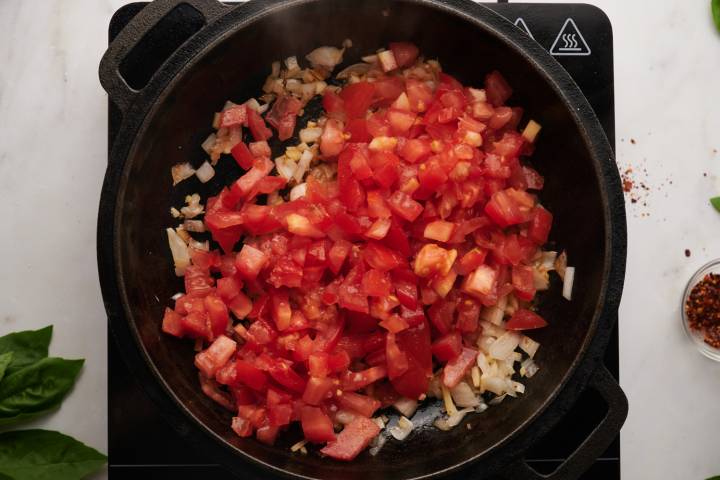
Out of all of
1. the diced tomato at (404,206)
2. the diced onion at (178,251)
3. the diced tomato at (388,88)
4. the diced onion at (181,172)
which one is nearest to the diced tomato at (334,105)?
the diced tomato at (388,88)

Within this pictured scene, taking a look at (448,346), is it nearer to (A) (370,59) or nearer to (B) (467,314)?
(B) (467,314)

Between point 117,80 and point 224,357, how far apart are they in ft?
2.59

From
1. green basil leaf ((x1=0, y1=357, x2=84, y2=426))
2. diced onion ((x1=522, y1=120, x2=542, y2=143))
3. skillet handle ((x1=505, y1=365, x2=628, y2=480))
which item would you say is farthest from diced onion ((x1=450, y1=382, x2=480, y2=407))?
green basil leaf ((x1=0, y1=357, x2=84, y2=426))

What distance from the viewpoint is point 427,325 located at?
1.91 metres

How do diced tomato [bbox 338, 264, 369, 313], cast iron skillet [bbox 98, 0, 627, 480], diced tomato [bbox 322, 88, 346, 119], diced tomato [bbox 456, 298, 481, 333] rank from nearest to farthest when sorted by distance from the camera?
cast iron skillet [bbox 98, 0, 627, 480]
diced tomato [bbox 338, 264, 369, 313]
diced tomato [bbox 456, 298, 481, 333]
diced tomato [bbox 322, 88, 346, 119]

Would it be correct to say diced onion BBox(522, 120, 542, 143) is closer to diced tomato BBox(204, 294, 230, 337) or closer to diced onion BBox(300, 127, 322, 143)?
diced onion BBox(300, 127, 322, 143)

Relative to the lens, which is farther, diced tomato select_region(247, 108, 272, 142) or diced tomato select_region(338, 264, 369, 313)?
diced tomato select_region(247, 108, 272, 142)

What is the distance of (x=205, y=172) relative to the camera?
2.06m

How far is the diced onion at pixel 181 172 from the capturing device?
6.64 ft

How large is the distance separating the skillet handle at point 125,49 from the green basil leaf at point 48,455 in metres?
0.98

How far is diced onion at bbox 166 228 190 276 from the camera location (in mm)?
2006

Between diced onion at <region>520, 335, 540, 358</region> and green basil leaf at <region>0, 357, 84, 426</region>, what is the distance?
1305 mm

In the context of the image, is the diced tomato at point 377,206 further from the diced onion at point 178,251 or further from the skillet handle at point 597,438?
the skillet handle at point 597,438

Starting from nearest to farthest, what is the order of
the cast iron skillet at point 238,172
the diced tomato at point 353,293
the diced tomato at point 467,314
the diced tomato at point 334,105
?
the cast iron skillet at point 238,172, the diced tomato at point 353,293, the diced tomato at point 467,314, the diced tomato at point 334,105
